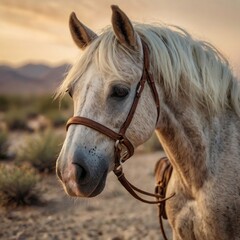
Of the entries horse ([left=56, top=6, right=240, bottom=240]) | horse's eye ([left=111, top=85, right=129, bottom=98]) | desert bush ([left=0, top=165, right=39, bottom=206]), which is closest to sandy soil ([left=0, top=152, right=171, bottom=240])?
desert bush ([left=0, top=165, right=39, bottom=206])

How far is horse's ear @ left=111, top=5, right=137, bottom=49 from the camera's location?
236 centimetres

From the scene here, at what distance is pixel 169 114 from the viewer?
104 inches

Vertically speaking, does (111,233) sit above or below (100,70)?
below

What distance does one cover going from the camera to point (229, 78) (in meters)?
2.82

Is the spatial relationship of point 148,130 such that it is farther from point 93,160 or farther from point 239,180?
point 239,180

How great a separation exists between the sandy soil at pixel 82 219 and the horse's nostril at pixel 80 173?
3130 mm

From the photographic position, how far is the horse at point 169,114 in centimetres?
234

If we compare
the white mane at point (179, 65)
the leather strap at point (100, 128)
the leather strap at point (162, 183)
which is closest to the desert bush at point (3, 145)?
the leather strap at point (162, 183)

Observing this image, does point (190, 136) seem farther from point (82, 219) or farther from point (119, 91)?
point (82, 219)

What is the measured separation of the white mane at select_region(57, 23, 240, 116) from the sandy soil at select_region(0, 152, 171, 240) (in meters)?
2.95

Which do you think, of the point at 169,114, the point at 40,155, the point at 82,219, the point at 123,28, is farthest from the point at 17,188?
the point at 123,28

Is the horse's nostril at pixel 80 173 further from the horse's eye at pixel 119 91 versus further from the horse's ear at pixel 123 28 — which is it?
the horse's ear at pixel 123 28

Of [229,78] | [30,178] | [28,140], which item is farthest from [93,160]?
[28,140]

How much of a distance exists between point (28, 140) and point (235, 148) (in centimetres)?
789
